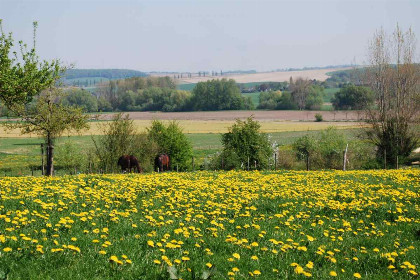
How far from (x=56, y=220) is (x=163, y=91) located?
621 feet

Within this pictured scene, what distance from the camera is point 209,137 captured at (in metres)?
110

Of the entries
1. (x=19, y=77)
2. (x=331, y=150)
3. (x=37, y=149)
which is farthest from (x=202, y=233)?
(x=37, y=149)

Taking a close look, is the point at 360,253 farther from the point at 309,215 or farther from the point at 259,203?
the point at 259,203

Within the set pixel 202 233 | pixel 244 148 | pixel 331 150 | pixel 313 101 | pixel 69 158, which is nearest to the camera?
pixel 202 233

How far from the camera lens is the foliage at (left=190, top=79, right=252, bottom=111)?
190 meters

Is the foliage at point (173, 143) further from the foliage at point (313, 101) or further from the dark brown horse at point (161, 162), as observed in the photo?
the foliage at point (313, 101)

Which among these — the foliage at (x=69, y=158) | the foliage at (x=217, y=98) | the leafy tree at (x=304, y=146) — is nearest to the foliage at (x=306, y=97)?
the foliage at (x=217, y=98)

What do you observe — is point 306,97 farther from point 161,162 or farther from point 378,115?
point 161,162

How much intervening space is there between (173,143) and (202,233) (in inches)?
1864

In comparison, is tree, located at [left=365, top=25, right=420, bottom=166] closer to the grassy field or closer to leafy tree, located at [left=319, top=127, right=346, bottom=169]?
leafy tree, located at [left=319, top=127, right=346, bottom=169]

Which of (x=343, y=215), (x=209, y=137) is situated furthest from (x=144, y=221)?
(x=209, y=137)

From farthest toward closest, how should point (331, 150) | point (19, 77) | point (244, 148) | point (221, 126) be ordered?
point (221, 126) < point (331, 150) < point (244, 148) < point (19, 77)

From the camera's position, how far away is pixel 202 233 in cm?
1035

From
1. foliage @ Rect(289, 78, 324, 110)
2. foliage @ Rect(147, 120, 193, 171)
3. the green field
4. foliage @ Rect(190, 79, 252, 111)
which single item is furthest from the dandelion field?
foliage @ Rect(190, 79, 252, 111)
